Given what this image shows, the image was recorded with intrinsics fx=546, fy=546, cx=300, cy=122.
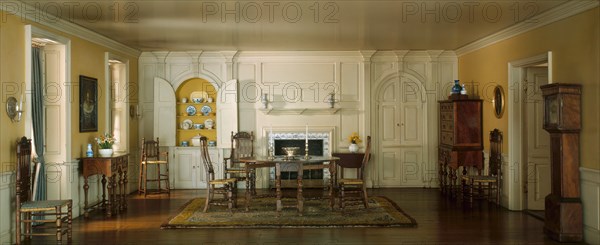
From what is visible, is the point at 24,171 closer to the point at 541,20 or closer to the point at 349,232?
the point at 349,232

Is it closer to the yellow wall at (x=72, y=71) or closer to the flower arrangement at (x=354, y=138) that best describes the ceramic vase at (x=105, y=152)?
the yellow wall at (x=72, y=71)

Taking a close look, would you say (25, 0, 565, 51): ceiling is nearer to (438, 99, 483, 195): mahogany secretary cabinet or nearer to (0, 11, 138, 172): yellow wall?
(0, 11, 138, 172): yellow wall

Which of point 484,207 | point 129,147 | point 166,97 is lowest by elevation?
point 484,207

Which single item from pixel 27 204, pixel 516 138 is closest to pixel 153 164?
pixel 27 204

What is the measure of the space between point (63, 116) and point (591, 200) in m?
6.87

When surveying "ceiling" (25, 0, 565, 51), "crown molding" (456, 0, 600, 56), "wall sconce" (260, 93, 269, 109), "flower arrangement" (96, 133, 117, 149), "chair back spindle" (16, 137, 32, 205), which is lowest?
"chair back spindle" (16, 137, 32, 205)

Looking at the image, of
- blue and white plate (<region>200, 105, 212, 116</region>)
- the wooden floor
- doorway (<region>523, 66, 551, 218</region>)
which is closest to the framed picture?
the wooden floor

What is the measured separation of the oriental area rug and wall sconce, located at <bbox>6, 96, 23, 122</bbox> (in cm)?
223

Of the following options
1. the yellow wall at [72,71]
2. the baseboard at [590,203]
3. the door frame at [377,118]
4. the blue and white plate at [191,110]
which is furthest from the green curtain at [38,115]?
the baseboard at [590,203]

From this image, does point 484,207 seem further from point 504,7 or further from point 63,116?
point 63,116

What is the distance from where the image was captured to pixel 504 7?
6.80 metres

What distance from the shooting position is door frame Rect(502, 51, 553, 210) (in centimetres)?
835

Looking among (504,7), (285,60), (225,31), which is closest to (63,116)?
(225,31)

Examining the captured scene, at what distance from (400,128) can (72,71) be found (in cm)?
642
